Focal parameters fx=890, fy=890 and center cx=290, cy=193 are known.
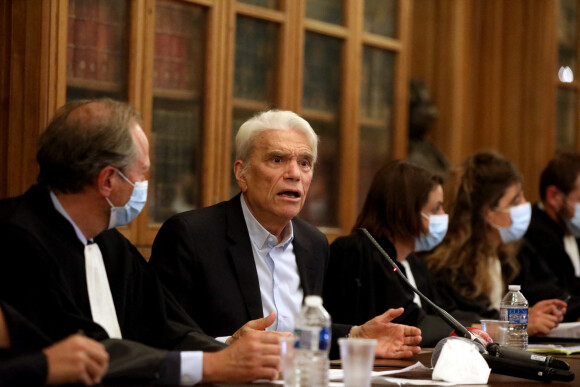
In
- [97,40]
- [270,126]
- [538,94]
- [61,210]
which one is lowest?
[61,210]

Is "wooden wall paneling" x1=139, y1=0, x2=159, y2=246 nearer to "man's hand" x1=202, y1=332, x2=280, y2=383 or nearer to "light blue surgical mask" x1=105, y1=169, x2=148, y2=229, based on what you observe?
"light blue surgical mask" x1=105, y1=169, x2=148, y2=229

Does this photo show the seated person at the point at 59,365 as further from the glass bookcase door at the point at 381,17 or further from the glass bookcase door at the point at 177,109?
the glass bookcase door at the point at 381,17

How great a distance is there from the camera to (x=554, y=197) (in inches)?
202

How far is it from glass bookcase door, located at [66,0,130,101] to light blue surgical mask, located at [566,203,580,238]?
105 inches

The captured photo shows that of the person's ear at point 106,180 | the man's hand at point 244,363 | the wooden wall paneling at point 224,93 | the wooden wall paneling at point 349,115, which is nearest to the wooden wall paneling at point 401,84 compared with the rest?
the wooden wall paneling at point 349,115

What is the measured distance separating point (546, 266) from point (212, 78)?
2120 millimetres

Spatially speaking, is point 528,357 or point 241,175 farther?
point 241,175

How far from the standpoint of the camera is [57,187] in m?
2.31

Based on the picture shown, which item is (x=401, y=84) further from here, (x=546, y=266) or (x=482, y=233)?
(x=546, y=266)

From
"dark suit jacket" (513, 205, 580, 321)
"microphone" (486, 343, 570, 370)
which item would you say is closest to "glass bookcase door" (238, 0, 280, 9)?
"dark suit jacket" (513, 205, 580, 321)

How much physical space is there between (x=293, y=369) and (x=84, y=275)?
68cm

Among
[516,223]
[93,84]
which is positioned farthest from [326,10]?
[93,84]

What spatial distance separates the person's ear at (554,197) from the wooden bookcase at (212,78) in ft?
2.93

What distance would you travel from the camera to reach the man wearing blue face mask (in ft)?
15.8
